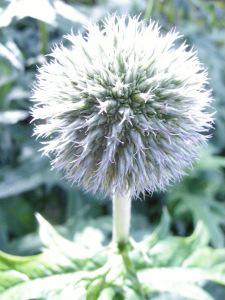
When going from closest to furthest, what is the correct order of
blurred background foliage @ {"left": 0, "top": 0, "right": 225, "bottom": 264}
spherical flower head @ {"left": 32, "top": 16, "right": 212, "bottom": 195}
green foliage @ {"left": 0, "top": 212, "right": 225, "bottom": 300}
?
spherical flower head @ {"left": 32, "top": 16, "right": 212, "bottom": 195}, green foliage @ {"left": 0, "top": 212, "right": 225, "bottom": 300}, blurred background foliage @ {"left": 0, "top": 0, "right": 225, "bottom": 264}

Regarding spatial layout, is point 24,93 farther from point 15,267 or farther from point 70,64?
point 15,267

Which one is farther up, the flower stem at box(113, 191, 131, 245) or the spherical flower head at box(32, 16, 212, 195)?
the spherical flower head at box(32, 16, 212, 195)

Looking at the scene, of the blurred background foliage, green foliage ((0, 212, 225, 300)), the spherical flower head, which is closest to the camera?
the spherical flower head

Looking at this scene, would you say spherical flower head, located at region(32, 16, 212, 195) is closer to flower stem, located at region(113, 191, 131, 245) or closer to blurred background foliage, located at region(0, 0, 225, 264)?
flower stem, located at region(113, 191, 131, 245)

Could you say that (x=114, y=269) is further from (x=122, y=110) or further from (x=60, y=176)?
(x=60, y=176)

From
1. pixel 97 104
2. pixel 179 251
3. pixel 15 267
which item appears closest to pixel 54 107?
pixel 97 104

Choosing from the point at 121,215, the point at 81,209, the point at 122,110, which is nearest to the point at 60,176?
the point at 81,209

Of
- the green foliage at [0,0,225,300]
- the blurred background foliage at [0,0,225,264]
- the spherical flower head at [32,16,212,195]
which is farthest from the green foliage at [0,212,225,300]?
the blurred background foliage at [0,0,225,264]
